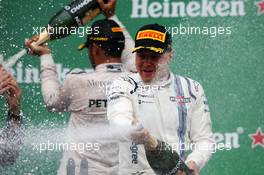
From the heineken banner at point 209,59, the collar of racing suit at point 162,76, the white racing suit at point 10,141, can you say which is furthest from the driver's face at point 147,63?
the white racing suit at point 10,141

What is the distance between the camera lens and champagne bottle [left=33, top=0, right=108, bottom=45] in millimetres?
2564

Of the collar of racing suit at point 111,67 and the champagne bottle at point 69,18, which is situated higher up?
the champagne bottle at point 69,18

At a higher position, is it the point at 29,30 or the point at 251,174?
the point at 29,30

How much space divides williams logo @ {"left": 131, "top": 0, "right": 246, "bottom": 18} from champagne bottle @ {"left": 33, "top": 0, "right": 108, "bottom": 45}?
14 centimetres

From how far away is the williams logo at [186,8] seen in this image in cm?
262

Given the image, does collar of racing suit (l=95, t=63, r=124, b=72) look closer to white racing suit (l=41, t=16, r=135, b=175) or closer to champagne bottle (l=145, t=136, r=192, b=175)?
white racing suit (l=41, t=16, r=135, b=175)

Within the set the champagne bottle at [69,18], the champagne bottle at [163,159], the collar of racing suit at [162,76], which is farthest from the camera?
the champagne bottle at [69,18]

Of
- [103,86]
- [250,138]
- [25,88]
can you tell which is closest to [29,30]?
[25,88]

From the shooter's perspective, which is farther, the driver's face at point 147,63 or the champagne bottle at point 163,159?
the driver's face at point 147,63

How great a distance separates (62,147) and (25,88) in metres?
0.27

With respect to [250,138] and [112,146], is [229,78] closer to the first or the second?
[250,138]

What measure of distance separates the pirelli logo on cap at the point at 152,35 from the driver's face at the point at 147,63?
46mm

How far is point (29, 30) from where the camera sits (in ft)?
8.64

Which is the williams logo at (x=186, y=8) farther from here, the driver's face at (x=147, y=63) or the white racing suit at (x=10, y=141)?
the white racing suit at (x=10, y=141)
